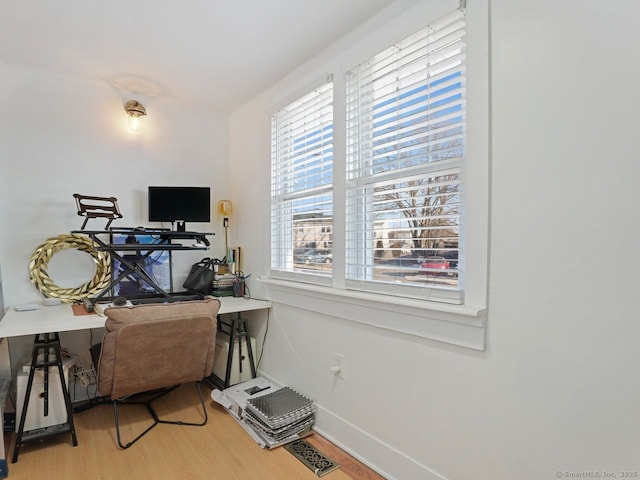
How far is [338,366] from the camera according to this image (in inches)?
88.0

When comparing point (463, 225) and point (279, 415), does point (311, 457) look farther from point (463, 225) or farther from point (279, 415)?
point (463, 225)

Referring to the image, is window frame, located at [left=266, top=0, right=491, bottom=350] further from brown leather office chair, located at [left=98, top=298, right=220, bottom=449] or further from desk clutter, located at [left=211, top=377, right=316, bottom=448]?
brown leather office chair, located at [left=98, top=298, right=220, bottom=449]

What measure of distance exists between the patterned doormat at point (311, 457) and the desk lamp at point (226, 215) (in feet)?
5.56

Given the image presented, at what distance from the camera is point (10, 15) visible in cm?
203

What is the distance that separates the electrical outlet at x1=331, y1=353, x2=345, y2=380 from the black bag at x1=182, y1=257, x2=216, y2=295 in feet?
4.52

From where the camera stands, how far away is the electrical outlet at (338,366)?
2215mm

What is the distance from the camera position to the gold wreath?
2.66m

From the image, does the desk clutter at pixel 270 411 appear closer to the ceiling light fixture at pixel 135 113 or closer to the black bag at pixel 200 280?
the black bag at pixel 200 280

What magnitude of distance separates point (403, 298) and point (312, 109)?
149cm

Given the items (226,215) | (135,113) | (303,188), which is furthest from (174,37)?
(226,215)

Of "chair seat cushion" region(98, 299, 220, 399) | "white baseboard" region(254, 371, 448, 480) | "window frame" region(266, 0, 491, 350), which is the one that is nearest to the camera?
"window frame" region(266, 0, 491, 350)

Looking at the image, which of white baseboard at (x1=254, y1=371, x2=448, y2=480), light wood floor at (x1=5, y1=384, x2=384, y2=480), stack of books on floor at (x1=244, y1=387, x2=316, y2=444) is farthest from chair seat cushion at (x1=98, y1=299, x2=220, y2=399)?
white baseboard at (x1=254, y1=371, x2=448, y2=480)

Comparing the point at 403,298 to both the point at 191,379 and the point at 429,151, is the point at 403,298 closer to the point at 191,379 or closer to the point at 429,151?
the point at 429,151

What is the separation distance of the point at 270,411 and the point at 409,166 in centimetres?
169
